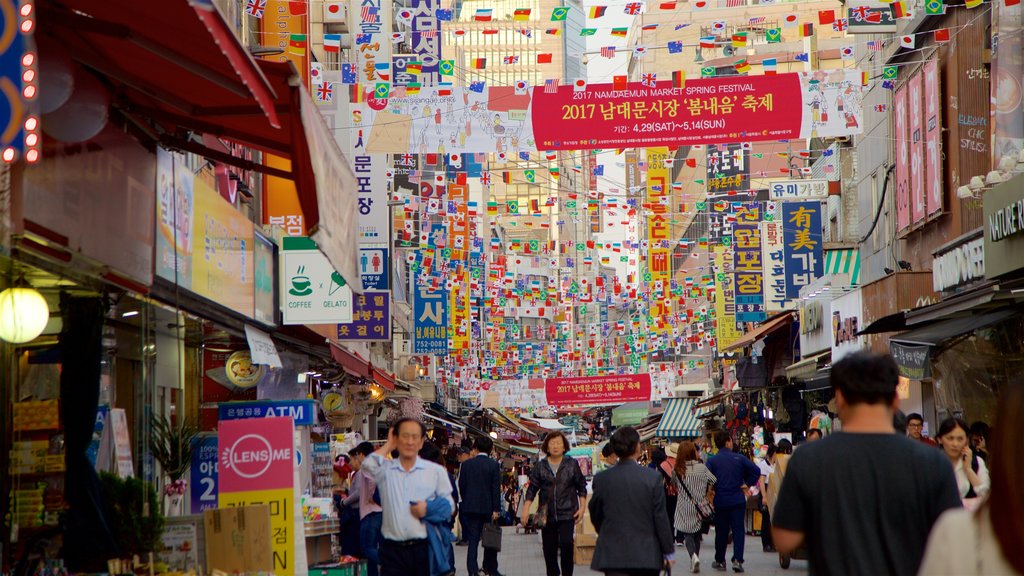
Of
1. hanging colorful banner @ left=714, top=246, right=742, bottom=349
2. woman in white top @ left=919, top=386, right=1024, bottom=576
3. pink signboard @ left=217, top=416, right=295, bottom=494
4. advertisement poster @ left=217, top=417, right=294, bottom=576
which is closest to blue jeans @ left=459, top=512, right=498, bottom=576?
advertisement poster @ left=217, top=417, right=294, bottom=576

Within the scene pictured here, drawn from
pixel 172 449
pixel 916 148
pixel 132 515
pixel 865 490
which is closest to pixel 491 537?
pixel 172 449

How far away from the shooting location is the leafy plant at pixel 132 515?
27.6 ft

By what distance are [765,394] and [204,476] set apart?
2227cm

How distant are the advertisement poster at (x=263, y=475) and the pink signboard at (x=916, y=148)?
13714 millimetres

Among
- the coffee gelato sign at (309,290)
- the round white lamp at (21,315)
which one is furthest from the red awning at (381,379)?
the round white lamp at (21,315)

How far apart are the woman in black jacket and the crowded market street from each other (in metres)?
0.03

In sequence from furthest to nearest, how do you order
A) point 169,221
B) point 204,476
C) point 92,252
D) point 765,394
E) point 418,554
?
point 765,394 < point 204,476 < point 169,221 < point 418,554 < point 92,252

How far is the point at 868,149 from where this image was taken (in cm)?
2528

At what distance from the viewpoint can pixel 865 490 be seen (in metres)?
4.48

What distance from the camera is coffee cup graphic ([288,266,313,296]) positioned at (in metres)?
16.5

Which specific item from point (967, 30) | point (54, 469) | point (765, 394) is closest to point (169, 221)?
point (54, 469)

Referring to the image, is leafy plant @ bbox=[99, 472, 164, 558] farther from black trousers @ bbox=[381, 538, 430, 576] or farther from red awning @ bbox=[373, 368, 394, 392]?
red awning @ bbox=[373, 368, 394, 392]

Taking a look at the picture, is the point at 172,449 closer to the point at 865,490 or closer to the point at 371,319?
the point at 865,490

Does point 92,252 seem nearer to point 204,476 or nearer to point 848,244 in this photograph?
point 204,476
